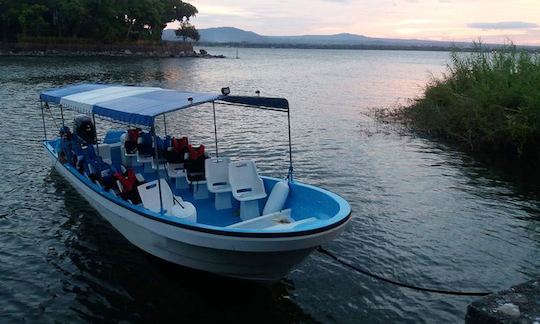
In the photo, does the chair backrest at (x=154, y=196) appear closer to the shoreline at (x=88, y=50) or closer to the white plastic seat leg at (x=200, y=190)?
the white plastic seat leg at (x=200, y=190)

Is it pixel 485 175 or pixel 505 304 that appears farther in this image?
pixel 485 175

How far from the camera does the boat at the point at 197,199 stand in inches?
313

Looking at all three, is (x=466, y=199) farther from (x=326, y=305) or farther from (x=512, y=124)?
(x=326, y=305)

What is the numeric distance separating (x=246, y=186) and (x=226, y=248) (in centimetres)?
301

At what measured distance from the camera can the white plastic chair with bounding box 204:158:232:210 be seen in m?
10.9

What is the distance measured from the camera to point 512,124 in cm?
1867

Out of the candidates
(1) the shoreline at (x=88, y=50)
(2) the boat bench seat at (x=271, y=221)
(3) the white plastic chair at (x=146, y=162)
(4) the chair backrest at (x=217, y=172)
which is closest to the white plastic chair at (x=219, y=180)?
(4) the chair backrest at (x=217, y=172)

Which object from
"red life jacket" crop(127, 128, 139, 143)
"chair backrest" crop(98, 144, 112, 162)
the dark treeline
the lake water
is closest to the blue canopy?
"red life jacket" crop(127, 128, 139, 143)

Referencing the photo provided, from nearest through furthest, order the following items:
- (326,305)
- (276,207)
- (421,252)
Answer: (326,305) < (276,207) < (421,252)

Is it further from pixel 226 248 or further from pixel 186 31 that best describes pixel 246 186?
pixel 186 31

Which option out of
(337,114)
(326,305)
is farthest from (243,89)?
(326,305)

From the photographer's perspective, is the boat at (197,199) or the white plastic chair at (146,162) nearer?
the boat at (197,199)

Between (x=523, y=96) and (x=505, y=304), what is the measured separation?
15941mm

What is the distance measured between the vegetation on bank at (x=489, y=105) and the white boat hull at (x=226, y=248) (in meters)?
14.4
